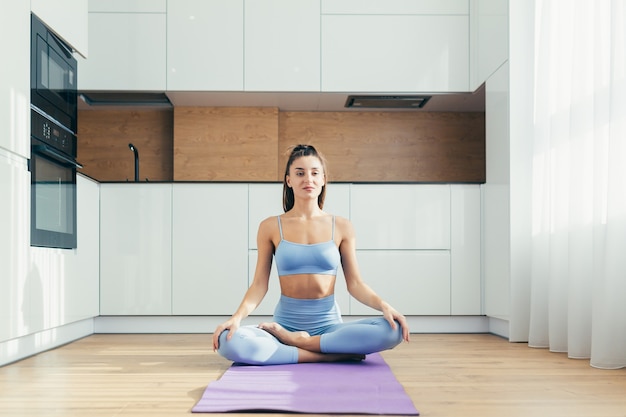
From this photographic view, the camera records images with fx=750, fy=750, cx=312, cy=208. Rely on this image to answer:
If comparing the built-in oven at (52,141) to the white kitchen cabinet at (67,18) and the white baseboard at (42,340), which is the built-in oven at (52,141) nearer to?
the white kitchen cabinet at (67,18)

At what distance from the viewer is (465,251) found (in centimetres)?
450

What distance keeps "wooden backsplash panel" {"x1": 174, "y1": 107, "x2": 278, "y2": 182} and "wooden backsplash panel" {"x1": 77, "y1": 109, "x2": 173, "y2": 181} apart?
0.17 meters

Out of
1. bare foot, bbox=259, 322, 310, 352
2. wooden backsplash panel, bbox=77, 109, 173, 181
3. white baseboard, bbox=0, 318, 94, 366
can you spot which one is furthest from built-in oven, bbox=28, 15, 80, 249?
wooden backsplash panel, bbox=77, 109, 173, 181

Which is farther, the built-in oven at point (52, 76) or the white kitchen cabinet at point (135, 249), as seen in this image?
the white kitchen cabinet at point (135, 249)

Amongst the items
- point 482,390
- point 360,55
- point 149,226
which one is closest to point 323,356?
point 482,390

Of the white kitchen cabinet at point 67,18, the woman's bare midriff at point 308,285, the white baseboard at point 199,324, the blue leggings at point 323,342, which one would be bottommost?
the white baseboard at point 199,324

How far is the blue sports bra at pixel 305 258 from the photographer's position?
3145 millimetres

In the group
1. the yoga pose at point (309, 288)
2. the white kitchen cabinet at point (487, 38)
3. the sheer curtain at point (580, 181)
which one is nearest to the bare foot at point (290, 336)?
the yoga pose at point (309, 288)

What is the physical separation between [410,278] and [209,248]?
122cm

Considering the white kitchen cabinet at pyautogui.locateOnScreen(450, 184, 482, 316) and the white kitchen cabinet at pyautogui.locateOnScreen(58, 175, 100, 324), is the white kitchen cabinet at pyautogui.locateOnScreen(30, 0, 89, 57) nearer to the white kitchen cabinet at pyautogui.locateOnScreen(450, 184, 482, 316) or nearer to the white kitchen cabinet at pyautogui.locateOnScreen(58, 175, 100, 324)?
the white kitchen cabinet at pyautogui.locateOnScreen(58, 175, 100, 324)

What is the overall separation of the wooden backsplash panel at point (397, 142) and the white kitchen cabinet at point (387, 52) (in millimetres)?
575

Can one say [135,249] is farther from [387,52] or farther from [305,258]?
[387,52]

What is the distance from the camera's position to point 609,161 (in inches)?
118

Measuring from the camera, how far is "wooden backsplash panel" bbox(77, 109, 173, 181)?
→ 5.27 m
